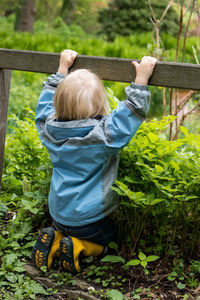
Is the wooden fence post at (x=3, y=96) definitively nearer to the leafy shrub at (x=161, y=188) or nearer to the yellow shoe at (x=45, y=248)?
the yellow shoe at (x=45, y=248)

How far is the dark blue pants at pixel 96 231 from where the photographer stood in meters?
2.11

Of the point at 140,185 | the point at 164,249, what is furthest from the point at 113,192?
the point at 164,249

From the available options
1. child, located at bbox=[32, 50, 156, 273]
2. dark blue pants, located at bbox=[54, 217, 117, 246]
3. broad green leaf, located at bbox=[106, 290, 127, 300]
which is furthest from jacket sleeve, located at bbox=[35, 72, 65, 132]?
broad green leaf, located at bbox=[106, 290, 127, 300]

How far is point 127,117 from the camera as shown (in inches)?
74.3

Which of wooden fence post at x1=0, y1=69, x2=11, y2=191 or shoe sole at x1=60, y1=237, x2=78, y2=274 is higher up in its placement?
wooden fence post at x1=0, y1=69, x2=11, y2=191

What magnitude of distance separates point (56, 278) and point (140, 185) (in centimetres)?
69

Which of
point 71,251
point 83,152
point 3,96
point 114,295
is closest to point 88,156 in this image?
point 83,152

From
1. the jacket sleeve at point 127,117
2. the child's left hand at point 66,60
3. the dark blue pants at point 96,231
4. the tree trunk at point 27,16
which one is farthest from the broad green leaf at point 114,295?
the tree trunk at point 27,16

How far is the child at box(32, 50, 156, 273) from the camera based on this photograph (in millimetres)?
1912

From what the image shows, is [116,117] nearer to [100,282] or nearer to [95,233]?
[95,233]

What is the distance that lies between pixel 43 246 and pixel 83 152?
0.58 m

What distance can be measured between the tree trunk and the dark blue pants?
15.7 meters

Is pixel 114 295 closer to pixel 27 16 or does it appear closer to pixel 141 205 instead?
pixel 141 205

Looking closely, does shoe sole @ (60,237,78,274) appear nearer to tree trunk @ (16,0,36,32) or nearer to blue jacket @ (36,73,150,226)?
blue jacket @ (36,73,150,226)
